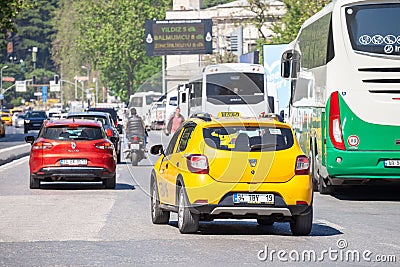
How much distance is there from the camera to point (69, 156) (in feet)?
76.0

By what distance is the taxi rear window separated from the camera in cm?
1420

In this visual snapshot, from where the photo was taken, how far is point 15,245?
520 inches

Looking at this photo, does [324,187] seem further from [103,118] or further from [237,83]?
[237,83]

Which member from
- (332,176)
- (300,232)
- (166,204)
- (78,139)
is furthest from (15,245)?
(78,139)

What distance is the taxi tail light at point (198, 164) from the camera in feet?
46.2

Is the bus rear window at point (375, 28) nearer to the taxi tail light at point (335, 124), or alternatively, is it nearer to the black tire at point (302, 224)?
the taxi tail light at point (335, 124)

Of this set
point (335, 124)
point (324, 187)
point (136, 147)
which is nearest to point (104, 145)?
point (324, 187)

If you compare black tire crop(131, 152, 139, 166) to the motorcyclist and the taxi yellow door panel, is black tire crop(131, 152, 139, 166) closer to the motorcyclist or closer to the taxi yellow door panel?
the motorcyclist

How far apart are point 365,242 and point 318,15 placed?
983 cm

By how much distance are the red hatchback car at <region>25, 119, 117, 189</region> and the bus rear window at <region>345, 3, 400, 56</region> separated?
628 cm

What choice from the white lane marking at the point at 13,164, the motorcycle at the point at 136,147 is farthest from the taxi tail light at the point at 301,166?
the white lane marking at the point at 13,164

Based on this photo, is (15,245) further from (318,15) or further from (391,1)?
(318,15)

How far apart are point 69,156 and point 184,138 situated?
8.50 meters

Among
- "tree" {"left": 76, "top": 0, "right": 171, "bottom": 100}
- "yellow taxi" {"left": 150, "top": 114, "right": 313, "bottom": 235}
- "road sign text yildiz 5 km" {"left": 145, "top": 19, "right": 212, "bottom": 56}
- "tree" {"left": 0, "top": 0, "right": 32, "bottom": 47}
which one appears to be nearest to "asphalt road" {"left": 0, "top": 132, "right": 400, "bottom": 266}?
"yellow taxi" {"left": 150, "top": 114, "right": 313, "bottom": 235}
